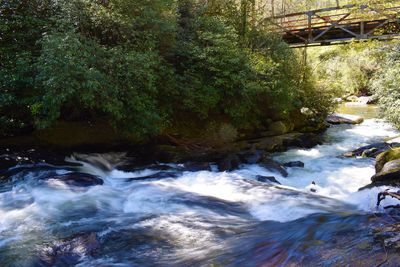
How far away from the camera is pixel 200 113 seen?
13047 mm

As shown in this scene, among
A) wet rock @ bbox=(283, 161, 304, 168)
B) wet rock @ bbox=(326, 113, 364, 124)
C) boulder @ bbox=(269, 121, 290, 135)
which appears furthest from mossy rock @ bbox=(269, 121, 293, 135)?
wet rock @ bbox=(326, 113, 364, 124)

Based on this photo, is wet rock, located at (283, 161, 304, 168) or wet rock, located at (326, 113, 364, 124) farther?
wet rock, located at (326, 113, 364, 124)

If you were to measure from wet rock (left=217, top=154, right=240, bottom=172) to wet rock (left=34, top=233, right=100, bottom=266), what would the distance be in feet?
18.8

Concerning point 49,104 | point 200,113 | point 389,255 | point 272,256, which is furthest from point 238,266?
point 200,113

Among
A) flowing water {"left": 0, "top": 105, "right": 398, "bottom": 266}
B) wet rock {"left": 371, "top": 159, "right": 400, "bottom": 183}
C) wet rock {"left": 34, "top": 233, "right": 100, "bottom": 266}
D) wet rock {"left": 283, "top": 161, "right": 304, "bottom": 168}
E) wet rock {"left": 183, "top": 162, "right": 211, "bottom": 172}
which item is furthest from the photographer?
wet rock {"left": 283, "top": 161, "right": 304, "bottom": 168}

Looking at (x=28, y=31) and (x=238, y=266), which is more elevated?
(x=28, y=31)

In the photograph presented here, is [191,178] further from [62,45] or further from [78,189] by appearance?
[62,45]

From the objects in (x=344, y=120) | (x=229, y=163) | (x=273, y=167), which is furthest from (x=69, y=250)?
(x=344, y=120)

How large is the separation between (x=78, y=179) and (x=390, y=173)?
7.20m

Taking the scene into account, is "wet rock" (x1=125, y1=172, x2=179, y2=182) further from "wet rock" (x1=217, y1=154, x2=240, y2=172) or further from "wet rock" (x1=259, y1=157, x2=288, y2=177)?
"wet rock" (x1=259, y1=157, x2=288, y2=177)

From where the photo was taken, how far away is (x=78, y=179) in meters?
8.87

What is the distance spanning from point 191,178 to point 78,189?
2935 millimetres

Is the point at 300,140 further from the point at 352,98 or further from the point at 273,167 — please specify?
the point at 352,98

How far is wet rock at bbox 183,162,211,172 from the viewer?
35.6ft
